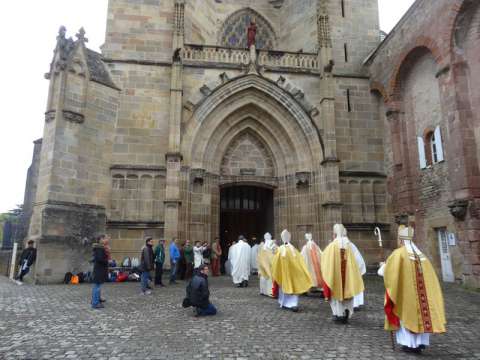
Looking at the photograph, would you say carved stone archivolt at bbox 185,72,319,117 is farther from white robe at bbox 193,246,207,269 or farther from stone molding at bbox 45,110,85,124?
white robe at bbox 193,246,207,269

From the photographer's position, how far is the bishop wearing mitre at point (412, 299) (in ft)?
15.2

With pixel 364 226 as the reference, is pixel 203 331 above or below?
below

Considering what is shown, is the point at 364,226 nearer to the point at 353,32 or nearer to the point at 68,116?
the point at 353,32

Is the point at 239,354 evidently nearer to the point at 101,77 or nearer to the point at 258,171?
the point at 258,171

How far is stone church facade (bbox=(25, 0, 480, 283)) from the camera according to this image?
42.2 feet

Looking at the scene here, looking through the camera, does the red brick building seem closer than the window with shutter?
Yes

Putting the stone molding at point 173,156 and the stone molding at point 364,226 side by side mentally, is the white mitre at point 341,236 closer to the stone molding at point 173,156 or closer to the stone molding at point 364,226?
the stone molding at point 173,156

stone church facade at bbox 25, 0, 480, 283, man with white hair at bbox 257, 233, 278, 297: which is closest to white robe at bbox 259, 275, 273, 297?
man with white hair at bbox 257, 233, 278, 297

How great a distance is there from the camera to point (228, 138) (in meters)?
15.5

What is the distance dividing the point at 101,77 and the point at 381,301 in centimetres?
1240

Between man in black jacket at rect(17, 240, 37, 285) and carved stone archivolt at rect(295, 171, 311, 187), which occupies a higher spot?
carved stone archivolt at rect(295, 171, 311, 187)

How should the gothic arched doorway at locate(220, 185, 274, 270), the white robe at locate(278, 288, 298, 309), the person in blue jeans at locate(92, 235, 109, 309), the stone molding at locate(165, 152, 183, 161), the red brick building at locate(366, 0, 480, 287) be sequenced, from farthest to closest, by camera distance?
the gothic arched doorway at locate(220, 185, 274, 270) → the stone molding at locate(165, 152, 183, 161) → the red brick building at locate(366, 0, 480, 287) → the person in blue jeans at locate(92, 235, 109, 309) → the white robe at locate(278, 288, 298, 309)

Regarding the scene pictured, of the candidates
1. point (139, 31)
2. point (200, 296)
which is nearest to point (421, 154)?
point (200, 296)

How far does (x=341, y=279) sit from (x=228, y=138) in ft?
33.1
